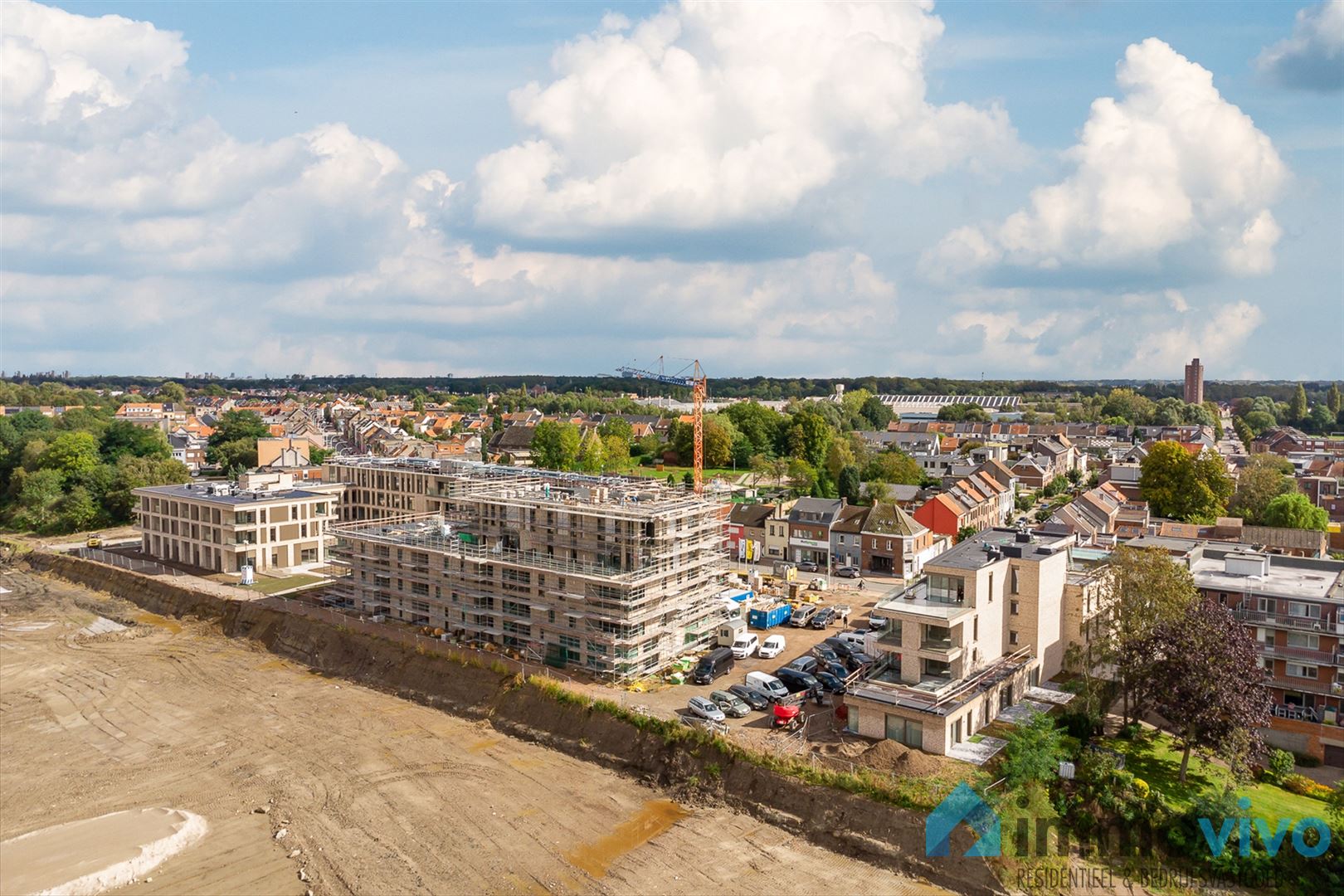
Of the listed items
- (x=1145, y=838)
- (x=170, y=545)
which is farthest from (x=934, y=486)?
(x=170, y=545)

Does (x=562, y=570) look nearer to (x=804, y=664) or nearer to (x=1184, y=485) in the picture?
(x=804, y=664)

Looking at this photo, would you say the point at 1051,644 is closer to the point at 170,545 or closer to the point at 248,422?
the point at 170,545

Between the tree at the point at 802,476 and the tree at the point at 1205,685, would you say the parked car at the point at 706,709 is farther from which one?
the tree at the point at 802,476

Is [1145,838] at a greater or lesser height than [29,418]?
lesser

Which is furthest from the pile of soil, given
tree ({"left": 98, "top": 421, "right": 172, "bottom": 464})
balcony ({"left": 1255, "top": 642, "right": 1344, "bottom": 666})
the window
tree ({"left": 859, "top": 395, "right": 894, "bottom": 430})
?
tree ({"left": 859, "top": 395, "right": 894, "bottom": 430})

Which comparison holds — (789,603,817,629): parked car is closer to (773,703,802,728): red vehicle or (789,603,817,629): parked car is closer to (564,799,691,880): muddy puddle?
(773,703,802,728): red vehicle

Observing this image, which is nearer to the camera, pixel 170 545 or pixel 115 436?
pixel 170 545
